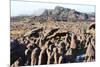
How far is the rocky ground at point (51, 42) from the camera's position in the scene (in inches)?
84.4

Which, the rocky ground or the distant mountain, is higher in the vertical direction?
the distant mountain

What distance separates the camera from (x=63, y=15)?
2.32 meters

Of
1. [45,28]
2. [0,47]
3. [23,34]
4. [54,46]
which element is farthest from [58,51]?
[0,47]

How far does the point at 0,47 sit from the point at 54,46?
1.92ft

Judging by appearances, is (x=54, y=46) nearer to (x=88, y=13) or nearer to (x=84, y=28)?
(x=84, y=28)

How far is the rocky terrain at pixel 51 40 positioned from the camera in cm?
214

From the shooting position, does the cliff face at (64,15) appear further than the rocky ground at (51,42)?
Yes

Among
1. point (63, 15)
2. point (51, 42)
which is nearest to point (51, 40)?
point (51, 42)

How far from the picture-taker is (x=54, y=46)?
2.27 metres

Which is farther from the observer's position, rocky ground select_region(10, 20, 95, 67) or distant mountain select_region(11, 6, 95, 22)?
distant mountain select_region(11, 6, 95, 22)

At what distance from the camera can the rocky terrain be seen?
214 centimetres

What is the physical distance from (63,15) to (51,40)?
0.32m

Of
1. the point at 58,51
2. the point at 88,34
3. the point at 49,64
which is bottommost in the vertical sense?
the point at 49,64

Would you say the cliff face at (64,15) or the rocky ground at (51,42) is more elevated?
the cliff face at (64,15)
